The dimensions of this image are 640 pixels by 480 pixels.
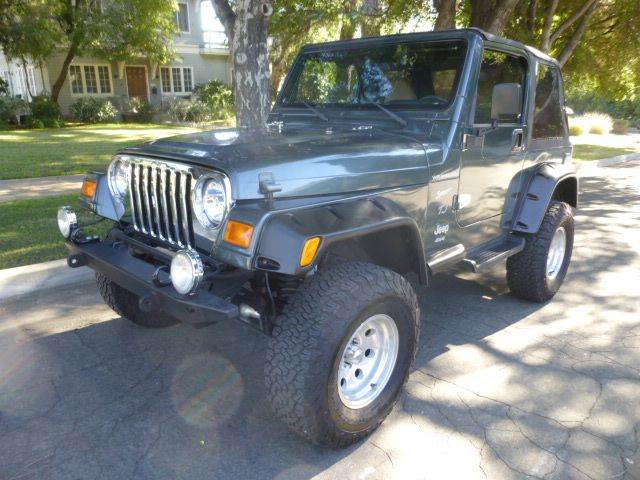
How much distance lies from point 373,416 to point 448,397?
1.93ft

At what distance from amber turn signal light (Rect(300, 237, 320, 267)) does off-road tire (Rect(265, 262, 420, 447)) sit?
23 cm

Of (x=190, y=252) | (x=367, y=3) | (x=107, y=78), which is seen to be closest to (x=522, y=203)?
(x=190, y=252)

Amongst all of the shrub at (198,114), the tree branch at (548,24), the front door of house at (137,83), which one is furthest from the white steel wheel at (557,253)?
the front door of house at (137,83)

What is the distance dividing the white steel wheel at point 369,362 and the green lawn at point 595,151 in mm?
12656

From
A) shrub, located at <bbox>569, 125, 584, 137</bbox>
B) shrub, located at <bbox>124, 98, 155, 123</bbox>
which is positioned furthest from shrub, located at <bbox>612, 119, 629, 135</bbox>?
shrub, located at <bbox>124, 98, 155, 123</bbox>

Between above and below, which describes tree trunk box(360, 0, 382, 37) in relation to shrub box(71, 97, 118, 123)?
above

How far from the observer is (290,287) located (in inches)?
106

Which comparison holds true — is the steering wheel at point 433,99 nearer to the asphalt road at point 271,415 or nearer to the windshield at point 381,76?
the windshield at point 381,76

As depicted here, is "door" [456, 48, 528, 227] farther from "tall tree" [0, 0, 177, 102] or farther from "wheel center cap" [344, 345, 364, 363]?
"tall tree" [0, 0, 177, 102]

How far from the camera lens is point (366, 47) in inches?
147

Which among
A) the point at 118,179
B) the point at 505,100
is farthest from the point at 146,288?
the point at 505,100

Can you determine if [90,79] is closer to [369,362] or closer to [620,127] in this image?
[620,127]

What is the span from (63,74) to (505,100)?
23.6 meters

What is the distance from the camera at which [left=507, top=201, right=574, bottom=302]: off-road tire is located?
4.03m
